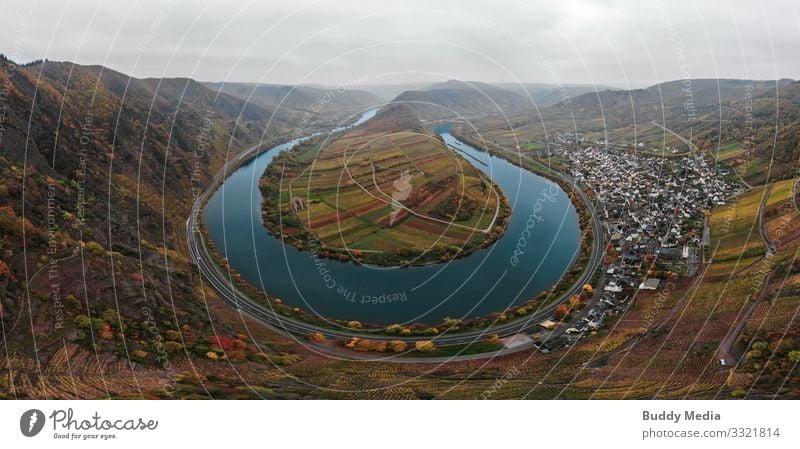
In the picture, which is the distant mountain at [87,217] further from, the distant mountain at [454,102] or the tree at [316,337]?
the distant mountain at [454,102]

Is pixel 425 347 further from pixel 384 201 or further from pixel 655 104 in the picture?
pixel 655 104

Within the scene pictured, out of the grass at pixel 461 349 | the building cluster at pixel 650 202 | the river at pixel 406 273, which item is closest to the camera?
the grass at pixel 461 349

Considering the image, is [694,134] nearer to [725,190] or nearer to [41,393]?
[725,190]

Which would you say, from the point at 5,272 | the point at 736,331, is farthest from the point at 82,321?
the point at 736,331

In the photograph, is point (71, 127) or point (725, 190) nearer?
point (71, 127)

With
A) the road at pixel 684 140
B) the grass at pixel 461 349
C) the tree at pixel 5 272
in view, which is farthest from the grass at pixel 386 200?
the road at pixel 684 140

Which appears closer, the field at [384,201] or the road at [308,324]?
the road at [308,324]

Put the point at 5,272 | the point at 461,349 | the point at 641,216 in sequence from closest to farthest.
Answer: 1. the point at 5,272
2. the point at 461,349
3. the point at 641,216

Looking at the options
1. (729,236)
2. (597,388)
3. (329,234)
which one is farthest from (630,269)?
(329,234)
